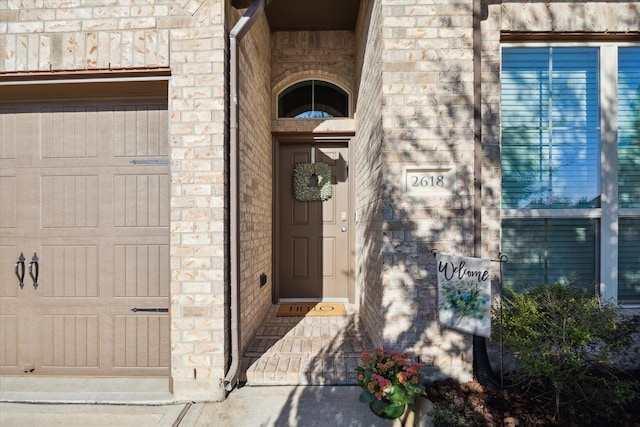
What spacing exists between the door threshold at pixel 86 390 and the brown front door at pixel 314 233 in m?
Answer: 1.88

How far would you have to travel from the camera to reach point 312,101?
13.4 feet

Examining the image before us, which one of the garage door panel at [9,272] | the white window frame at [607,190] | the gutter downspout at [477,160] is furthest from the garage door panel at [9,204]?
the white window frame at [607,190]

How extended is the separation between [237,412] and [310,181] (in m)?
2.65

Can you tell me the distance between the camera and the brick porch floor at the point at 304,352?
2.43 meters

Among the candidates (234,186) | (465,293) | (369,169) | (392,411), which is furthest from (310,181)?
(392,411)

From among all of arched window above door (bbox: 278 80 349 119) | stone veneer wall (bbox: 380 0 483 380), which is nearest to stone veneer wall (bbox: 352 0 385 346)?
stone veneer wall (bbox: 380 0 483 380)

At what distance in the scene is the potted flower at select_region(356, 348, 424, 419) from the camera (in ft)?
6.57

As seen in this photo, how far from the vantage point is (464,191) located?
2.34 metres

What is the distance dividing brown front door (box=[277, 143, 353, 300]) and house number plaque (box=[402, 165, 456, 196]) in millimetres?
1747

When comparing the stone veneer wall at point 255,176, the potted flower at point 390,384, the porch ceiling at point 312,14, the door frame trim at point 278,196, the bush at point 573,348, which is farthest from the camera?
the door frame trim at point 278,196

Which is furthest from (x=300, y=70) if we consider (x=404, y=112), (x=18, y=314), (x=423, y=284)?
(x=18, y=314)

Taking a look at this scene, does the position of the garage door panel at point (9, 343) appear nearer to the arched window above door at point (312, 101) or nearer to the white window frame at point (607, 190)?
the arched window above door at point (312, 101)

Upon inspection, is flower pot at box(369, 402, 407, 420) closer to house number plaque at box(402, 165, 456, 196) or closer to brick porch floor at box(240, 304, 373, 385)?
brick porch floor at box(240, 304, 373, 385)

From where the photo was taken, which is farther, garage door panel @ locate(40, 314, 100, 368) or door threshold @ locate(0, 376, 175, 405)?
garage door panel @ locate(40, 314, 100, 368)
